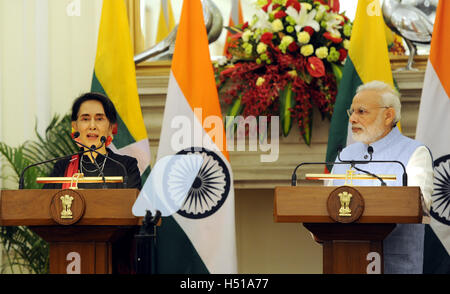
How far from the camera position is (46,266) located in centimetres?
463

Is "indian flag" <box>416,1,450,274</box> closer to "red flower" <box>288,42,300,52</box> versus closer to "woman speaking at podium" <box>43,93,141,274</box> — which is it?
"red flower" <box>288,42,300,52</box>

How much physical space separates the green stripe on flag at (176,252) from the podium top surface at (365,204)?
4.77 ft

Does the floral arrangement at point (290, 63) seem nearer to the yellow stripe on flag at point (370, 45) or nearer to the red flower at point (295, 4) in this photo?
the red flower at point (295, 4)

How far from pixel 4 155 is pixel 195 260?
1737mm

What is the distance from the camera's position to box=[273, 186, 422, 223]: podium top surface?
104 inches

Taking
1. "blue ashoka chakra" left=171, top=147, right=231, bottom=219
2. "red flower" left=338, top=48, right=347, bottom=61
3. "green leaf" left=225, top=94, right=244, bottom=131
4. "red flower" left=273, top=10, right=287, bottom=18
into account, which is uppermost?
"red flower" left=273, top=10, right=287, bottom=18

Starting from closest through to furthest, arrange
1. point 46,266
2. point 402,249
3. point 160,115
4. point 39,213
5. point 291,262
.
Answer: point 39,213 < point 402,249 < point 46,266 < point 160,115 < point 291,262

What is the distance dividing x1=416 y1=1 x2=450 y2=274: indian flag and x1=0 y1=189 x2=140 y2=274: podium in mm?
1942

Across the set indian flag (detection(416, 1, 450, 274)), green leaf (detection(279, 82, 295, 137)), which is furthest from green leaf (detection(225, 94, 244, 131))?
indian flag (detection(416, 1, 450, 274))

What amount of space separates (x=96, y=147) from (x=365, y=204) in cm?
140

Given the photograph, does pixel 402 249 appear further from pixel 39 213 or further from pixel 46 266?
pixel 46 266

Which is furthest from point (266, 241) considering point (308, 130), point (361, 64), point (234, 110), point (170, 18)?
point (170, 18)

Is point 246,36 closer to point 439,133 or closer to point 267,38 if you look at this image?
point 267,38
